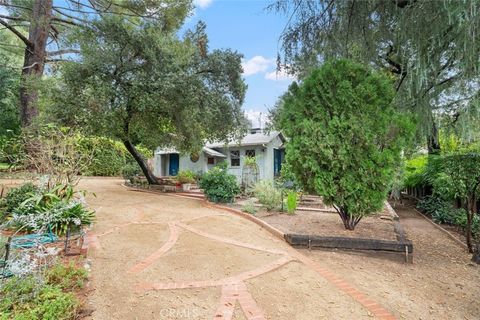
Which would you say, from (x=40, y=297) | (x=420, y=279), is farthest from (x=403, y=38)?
(x=40, y=297)

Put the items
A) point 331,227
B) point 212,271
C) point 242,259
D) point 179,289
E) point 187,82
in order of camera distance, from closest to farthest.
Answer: point 179,289 → point 212,271 → point 242,259 → point 331,227 → point 187,82

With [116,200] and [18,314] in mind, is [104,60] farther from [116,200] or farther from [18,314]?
[18,314]

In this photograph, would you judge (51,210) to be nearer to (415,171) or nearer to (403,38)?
(403,38)

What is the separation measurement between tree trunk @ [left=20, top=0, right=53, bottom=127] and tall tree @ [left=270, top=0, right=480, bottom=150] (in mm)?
10602

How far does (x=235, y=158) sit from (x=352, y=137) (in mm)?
12383

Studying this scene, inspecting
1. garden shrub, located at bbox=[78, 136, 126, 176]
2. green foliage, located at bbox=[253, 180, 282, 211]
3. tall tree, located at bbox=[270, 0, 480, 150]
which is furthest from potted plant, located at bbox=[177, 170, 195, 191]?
tall tree, located at bbox=[270, 0, 480, 150]

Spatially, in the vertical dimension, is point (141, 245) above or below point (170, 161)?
below

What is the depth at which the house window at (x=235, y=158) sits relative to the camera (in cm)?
1759

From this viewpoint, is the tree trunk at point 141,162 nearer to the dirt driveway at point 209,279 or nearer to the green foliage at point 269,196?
the green foliage at point 269,196

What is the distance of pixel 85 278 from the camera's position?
3.60 m

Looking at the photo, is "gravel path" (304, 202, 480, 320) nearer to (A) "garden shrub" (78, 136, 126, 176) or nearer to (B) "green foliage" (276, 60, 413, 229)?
(B) "green foliage" (276, 60, 413, 229)

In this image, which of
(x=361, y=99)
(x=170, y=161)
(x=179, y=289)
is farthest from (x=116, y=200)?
(x=170, y=161)

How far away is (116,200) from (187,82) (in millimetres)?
5201

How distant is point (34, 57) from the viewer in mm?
12305
